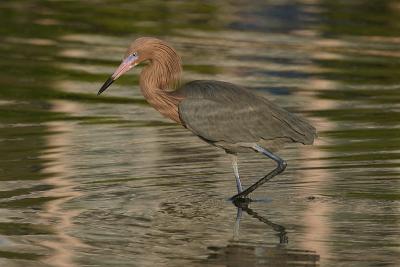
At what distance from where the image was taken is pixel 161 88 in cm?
1373

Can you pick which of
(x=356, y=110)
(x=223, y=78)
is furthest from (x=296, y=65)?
(x=356, y=110)

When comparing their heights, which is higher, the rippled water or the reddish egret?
the reddish egret

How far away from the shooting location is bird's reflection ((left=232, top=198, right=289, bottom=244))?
1155cm

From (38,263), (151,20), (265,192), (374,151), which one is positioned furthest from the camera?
(151,20)

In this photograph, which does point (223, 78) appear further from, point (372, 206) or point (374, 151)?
point (372, 206)

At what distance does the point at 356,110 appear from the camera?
17.4 metres

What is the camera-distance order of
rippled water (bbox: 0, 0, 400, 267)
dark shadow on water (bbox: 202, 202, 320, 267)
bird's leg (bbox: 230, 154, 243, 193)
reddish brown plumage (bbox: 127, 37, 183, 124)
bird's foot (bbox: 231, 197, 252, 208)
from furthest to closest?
reddish brown plumage (bbox: 127, 37, 183, 124), bird's leg (bbox: 230, 154, 243, 193), bird's foot (bbox: 231, 197, 252, 208), rippled water (bbox: 0, 0, 400, 267), dark shadow on water (bbox: 202, 202, 320, 267)

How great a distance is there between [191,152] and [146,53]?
1.70 meters

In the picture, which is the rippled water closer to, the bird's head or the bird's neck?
the bird's neck

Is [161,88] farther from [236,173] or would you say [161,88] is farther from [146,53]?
[236,173]

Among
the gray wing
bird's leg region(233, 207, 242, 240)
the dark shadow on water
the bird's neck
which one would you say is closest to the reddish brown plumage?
the bird's neck

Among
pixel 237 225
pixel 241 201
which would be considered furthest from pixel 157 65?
pixel 237 225

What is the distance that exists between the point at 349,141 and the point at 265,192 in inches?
88.0

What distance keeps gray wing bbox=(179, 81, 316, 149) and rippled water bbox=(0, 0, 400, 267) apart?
1.70 ft
